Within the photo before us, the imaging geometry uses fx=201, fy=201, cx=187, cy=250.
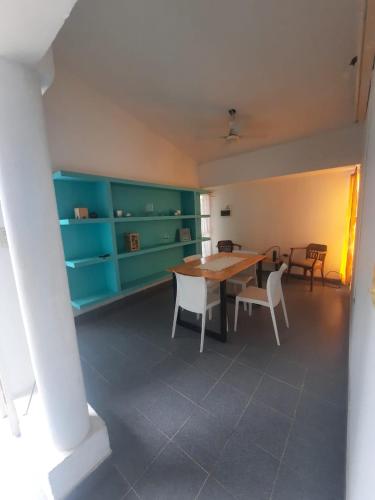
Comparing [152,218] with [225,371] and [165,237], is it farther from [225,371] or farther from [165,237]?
[225,371]

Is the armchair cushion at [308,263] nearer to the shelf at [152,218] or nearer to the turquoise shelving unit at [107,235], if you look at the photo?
the shelf at [152,218]

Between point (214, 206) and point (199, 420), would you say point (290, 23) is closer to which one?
point (199, 420)

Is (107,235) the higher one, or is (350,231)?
(107,235)

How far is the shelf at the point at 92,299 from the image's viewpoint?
8.46 ft

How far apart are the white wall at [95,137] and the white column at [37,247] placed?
1949 millimetres

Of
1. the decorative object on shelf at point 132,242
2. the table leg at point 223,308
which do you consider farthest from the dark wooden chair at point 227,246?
the table leg at point 223,308

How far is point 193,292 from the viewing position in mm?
2115

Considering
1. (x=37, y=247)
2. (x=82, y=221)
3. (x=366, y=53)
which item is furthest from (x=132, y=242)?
(x=366, y=53)

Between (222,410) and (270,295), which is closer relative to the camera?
(222,410)

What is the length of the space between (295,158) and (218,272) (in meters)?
2.49

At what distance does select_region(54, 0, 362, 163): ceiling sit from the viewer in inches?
64.6

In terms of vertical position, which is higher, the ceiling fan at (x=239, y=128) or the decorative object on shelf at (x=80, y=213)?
the ceiling fan at (x=239, y=128)

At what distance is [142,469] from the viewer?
1.12 m

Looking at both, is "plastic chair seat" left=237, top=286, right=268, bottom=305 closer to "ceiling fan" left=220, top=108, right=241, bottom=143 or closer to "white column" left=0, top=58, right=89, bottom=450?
"white column" left=0, top=58, right=89, bottom=450
